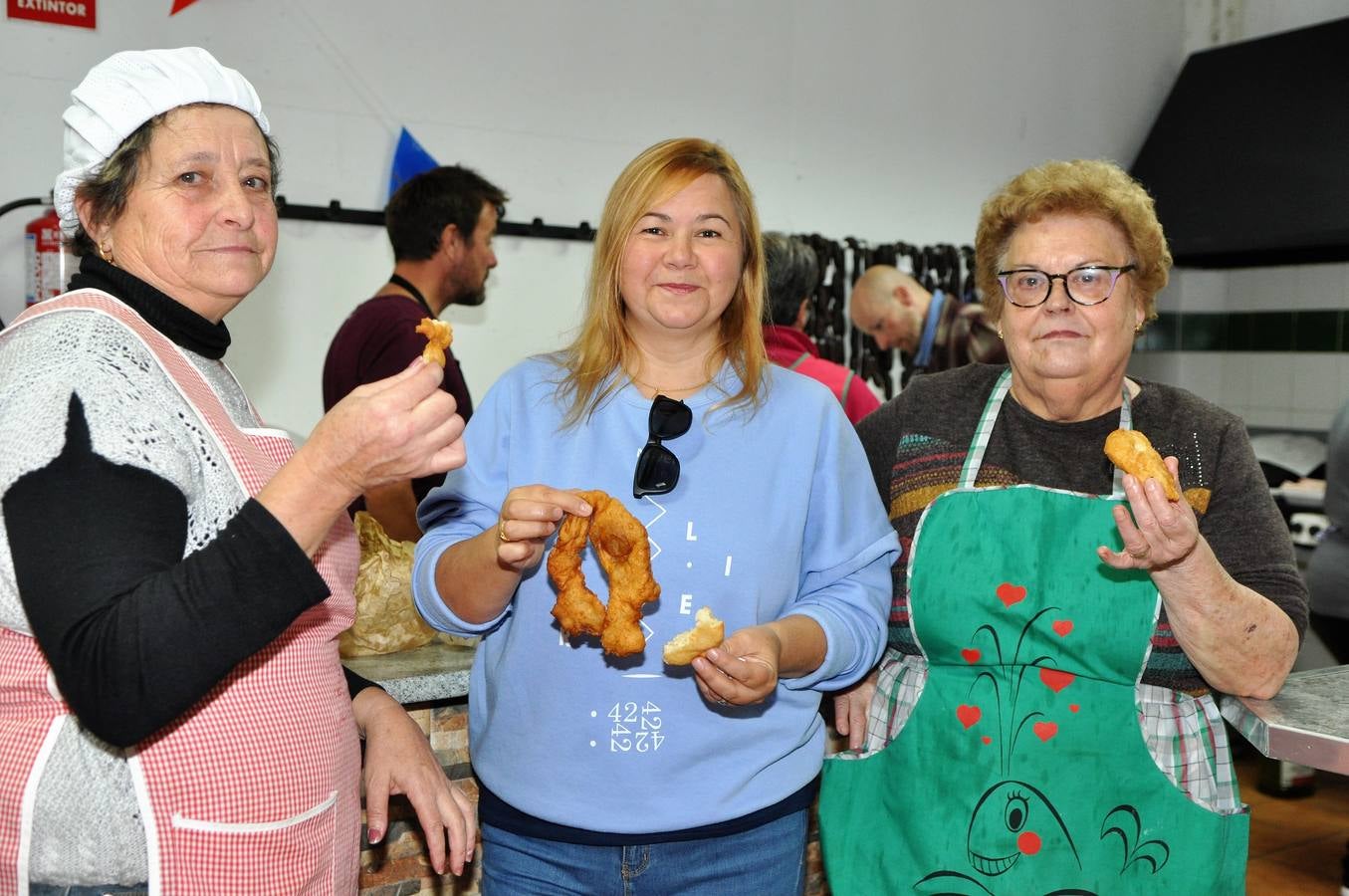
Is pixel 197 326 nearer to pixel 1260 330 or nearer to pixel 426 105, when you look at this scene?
pixel 426 105

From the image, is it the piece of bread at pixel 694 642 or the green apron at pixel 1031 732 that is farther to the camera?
the green apron at pixel 1031 732

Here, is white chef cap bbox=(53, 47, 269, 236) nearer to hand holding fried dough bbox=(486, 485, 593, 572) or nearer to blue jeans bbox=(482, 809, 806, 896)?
hand holding fried dough bbox=(486, 485, 593, 572)

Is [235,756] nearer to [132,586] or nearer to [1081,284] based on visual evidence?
[132,586]

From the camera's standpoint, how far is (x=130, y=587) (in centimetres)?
112

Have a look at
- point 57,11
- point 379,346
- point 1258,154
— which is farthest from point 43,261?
point 1258,154

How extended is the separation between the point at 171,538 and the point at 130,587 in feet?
0.25

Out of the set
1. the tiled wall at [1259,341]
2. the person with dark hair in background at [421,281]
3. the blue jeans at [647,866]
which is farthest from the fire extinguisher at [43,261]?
the tiled wall at [1259,341]

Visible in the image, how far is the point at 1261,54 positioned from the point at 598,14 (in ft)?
12.2

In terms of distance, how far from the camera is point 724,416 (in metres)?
1.81

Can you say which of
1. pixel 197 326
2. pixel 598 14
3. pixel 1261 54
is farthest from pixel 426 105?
pixel 1261 54

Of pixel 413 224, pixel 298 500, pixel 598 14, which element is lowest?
pixel 298 500

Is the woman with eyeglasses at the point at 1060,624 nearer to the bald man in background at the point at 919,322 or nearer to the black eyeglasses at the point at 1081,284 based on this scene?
the black eyeglasses at the point at 1081,284

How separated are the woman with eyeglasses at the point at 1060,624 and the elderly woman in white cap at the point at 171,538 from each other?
0.82 metres

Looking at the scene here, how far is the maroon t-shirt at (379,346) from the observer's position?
3.51 m
